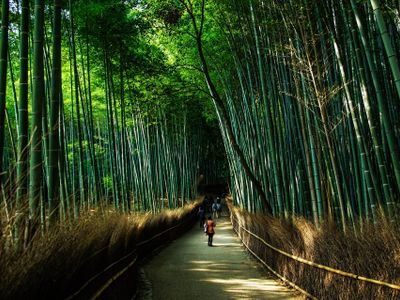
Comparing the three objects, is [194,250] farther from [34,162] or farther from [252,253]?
[34,162]

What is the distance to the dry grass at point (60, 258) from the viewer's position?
1.82 meters

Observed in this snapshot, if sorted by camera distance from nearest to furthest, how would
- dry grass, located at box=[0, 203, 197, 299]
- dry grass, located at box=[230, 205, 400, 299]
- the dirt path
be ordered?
dry grass, located at box=[0, 203, 197, 299] → dry grass, located at box=[230, 205, 400, 299] → the dirt path

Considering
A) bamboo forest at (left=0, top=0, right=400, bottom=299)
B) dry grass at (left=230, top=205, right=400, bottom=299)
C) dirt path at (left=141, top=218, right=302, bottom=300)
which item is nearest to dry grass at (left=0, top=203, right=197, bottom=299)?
bamboo forest at (left=0, top=0, right=400, bottom=299)

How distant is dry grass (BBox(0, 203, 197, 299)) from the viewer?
5.97 ft

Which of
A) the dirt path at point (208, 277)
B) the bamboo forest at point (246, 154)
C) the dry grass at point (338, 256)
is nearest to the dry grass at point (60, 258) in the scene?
the bamboo forest at point (246, 154)

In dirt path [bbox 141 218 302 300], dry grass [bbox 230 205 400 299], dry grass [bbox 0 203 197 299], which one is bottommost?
dirt path [bbox 141 218 302 300]

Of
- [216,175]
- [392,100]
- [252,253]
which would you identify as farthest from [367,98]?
[216,175]

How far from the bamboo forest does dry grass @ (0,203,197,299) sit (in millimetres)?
11

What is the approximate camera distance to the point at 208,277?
553 centimetres

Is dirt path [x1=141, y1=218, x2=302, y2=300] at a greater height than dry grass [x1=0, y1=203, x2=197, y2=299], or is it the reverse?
dry grass [x1=0, y1=203, x2=197, y2=299]

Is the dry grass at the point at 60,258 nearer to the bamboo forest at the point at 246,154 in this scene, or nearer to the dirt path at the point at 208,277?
the bamboo forest at the point at 246,154

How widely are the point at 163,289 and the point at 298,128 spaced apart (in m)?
2.83

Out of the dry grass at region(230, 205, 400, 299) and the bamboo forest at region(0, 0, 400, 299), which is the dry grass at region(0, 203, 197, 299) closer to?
the bamboo forest at region(0, 0, 400, 299)

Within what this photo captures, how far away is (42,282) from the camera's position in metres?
2.07
